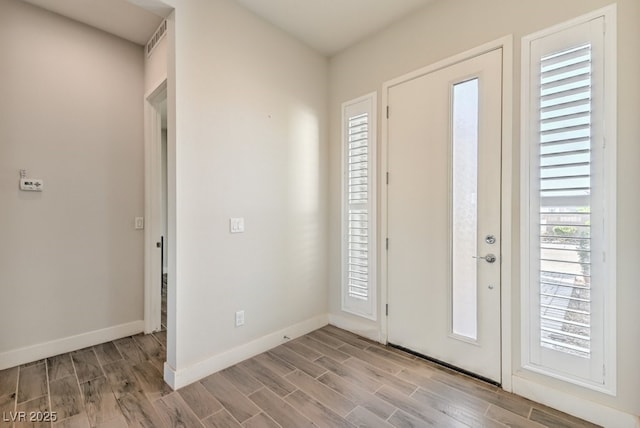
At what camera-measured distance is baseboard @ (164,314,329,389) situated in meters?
2.04

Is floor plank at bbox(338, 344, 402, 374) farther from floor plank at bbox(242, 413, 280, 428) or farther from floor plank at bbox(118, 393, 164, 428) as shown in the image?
floor plank at bbox(118, 393, 164, 428)

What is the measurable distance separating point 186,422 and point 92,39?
333 centimetres

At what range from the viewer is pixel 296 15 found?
2.52 metres

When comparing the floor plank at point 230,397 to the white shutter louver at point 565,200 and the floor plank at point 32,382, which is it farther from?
the white shutter louver at point 565,200

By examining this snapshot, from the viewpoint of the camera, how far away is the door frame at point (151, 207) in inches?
117

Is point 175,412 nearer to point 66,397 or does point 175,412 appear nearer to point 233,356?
point 233,356

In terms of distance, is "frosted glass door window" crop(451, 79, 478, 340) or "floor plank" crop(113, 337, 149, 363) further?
"floor plank" crop(113, 337, 149, 363)

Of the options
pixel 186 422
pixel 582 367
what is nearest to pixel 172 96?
pixel 186 422

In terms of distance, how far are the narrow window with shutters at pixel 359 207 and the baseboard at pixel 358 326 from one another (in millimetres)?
94

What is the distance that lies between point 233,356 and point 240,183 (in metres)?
1.43

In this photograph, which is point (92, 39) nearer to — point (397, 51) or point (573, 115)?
point (397, 51)

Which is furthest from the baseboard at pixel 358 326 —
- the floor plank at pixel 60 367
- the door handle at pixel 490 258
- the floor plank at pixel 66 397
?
the floor plank at pixel 60 367

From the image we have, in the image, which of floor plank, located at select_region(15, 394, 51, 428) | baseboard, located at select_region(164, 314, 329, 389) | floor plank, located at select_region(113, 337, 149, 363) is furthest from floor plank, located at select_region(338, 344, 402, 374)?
floor plank, located at select_region(15, 394, 51, 428)

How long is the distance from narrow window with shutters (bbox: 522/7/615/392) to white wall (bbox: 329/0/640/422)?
51 mm
